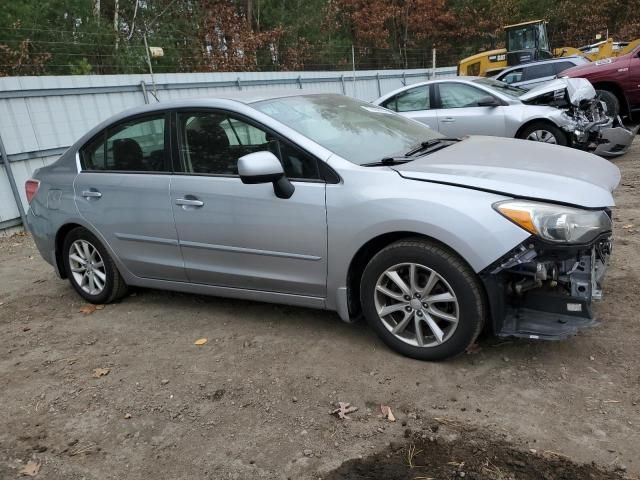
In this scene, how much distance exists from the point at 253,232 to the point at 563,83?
7.01 metres

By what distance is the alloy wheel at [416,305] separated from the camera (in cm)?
320

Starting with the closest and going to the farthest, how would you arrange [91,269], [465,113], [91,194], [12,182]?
1. [91,194]
2. [91,269]
3. [12,182]
4. [465,113]

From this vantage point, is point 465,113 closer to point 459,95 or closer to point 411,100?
point 459,95

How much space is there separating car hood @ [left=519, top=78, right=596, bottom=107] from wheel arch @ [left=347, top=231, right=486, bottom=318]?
6305 millimetres

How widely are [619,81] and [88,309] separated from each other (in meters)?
9.69

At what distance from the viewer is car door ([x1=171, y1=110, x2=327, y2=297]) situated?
11.6ft

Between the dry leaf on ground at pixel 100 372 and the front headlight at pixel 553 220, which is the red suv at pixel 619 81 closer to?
the front headlight at pixel 553 220

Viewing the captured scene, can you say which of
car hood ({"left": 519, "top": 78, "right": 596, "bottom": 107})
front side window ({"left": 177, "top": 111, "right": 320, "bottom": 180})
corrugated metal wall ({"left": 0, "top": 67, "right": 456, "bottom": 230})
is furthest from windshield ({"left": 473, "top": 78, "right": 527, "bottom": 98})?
front side window ({"left": 177, "top": 111, "right": 320, "bottom": 180})

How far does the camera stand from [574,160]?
144 inches

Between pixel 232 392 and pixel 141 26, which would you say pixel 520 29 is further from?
pixel 232 392

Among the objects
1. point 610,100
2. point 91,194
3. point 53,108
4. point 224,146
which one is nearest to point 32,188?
point 91,194

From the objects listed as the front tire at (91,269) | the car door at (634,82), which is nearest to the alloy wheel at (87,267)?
the front tire at (91,269)

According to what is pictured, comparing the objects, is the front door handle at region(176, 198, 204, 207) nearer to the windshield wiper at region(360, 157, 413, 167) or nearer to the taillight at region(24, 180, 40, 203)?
the windshield wiper at region(360, 157, 413, 167)

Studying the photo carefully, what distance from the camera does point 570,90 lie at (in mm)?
8492
